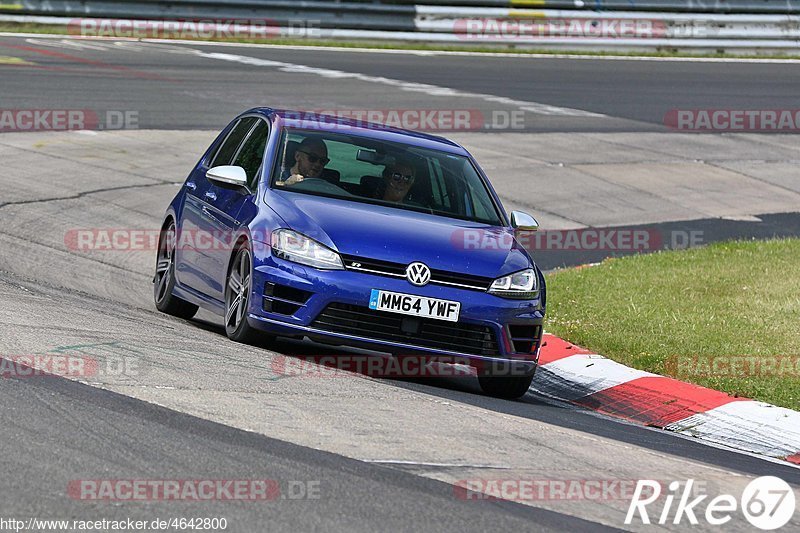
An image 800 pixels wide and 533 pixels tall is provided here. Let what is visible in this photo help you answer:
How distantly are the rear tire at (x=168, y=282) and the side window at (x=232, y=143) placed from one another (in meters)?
0.60

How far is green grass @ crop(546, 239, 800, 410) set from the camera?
9.59m

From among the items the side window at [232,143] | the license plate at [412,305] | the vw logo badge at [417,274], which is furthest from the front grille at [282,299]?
the side window at [232,143]

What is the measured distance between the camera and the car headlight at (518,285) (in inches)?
328

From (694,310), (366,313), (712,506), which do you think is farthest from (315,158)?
(712,506)

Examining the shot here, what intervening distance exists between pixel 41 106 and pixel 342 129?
10.9 metres

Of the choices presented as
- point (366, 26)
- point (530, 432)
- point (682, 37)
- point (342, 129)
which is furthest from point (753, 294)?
point (682, 37)

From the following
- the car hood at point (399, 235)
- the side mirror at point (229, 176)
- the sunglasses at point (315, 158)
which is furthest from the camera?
the sunglasses at point (315, 158)

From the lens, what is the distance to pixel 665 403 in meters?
8.84

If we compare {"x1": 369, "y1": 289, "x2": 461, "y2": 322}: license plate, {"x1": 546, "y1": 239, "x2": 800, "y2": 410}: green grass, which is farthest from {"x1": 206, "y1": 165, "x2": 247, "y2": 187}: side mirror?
{"x1": 546, "y1": 239, "x2": 800, "y2": 410}: green grass

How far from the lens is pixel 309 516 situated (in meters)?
4.95

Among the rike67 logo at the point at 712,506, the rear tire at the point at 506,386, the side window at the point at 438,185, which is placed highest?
the side window at the point at 438,185

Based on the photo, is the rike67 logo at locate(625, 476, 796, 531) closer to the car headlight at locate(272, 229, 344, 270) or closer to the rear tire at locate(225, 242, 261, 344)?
the car headlight at locate(272, 229, 344, 270)

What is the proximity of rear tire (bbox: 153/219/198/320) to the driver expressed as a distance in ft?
4.92

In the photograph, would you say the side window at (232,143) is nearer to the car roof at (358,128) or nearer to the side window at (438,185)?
the car roof at (358,128)
